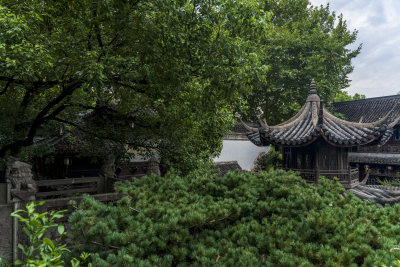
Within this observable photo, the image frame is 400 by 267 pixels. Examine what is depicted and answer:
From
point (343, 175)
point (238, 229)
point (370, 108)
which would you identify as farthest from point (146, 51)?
point (370, 108)

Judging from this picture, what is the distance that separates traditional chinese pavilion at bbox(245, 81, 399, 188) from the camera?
25.7 ft

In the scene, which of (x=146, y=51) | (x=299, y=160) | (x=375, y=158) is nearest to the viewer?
(x=146, y=51)

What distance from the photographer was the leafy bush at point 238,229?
7.59 feet

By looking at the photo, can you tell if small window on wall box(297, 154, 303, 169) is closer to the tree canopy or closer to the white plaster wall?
the tree canopy

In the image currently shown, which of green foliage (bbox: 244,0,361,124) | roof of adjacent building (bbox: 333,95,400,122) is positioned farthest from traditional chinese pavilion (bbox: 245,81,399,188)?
roof of adjacent building (bbox: 333,95,400,122)

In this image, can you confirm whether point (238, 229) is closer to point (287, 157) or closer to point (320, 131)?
point (320, 131)

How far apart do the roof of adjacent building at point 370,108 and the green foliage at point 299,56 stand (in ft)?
6.87

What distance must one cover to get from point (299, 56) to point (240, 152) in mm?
8429

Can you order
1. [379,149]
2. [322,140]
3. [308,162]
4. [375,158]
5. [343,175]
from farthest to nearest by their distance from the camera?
[379,149] → [375,158] → [308,162] → [322,140] → [343,175]

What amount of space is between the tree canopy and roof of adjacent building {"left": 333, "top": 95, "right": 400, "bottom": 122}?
1584cm

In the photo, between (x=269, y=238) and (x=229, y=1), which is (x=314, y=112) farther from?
(x=269, y=238)

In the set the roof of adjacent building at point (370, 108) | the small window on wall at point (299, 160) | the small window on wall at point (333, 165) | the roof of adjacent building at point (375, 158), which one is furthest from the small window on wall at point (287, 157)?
the roof of adjacent building at point (370, 108)

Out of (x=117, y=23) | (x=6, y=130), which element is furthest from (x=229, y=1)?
(x=6, y=130)

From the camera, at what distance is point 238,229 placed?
2820 mm
